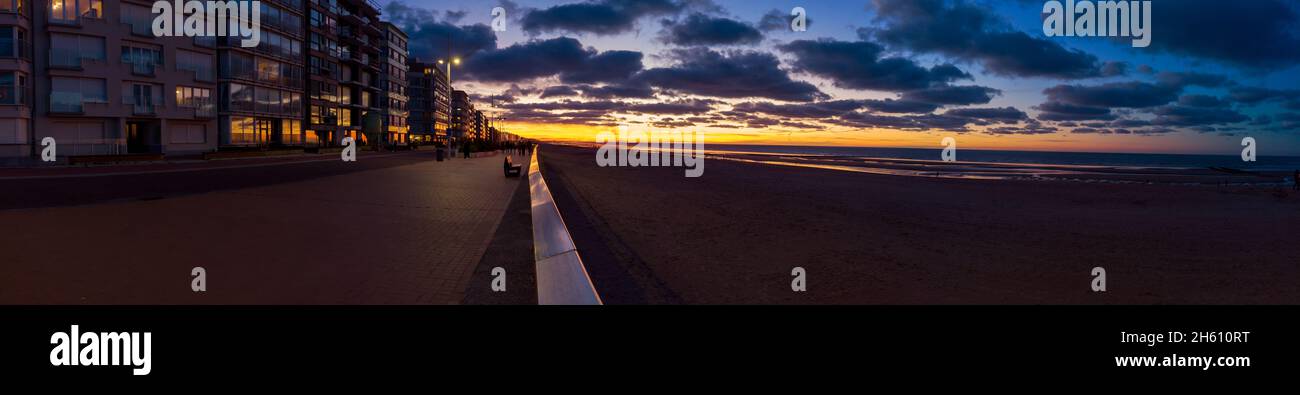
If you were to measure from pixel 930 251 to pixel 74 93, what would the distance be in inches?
1859

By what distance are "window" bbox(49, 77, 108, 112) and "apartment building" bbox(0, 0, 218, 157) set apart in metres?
0.04

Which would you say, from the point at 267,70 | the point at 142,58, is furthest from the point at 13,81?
the point at 267,70

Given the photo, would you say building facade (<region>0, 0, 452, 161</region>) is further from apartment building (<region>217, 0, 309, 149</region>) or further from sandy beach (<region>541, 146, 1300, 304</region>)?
sandy beach (<region>541, 146, 1300, 304</region>)

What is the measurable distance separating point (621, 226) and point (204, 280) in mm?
6512

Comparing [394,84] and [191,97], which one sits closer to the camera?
[191,97]

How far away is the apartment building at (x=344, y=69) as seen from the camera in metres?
61.5

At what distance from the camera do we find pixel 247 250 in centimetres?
723

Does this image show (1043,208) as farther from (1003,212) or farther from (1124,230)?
(1124,230)

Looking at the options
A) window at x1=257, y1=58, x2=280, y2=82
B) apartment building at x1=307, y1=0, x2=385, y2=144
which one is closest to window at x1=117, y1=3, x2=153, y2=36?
window at x1=257, y1=58, x2=280, y2=82

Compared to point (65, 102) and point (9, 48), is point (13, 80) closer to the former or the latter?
point (9, 48)

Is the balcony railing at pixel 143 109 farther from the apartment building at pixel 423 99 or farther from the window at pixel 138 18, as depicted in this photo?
the apartment building at pixel 423 99

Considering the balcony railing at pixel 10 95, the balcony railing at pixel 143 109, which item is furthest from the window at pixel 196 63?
the balcony railing at pixel 10 95

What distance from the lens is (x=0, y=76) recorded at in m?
32.3
